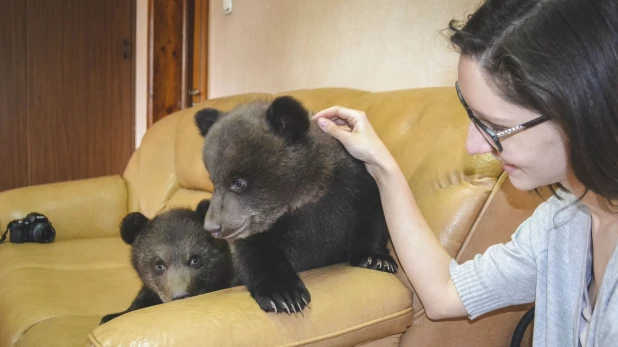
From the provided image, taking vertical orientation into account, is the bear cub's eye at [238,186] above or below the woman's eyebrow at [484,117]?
below

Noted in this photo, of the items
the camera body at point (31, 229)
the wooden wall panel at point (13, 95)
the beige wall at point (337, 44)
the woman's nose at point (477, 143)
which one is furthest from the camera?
the wooden wall panel at point (13, 95)

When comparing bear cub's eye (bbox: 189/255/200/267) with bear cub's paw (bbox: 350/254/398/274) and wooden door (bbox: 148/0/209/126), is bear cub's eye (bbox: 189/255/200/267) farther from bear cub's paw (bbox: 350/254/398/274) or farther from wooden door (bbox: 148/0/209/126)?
wooden door (bbox: 148/0/209/126)

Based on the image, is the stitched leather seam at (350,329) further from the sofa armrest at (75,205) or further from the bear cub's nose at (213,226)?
the sofa armrest at (75,205)

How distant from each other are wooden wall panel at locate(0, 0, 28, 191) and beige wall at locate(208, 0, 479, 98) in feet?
6.35

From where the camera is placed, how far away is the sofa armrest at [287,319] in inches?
42.4

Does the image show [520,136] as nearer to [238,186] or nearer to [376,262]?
[376,262]

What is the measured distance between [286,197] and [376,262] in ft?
0.95

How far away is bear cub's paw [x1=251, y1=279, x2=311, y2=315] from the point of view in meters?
1.21

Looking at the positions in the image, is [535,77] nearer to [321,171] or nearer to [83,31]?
[321,171]

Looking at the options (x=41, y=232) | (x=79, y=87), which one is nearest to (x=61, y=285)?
(x=41, y=232)

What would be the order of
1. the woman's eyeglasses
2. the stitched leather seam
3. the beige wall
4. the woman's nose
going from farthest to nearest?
the beige wall
the stitched leather seam
the woman's nose
the woman's eyeglasses

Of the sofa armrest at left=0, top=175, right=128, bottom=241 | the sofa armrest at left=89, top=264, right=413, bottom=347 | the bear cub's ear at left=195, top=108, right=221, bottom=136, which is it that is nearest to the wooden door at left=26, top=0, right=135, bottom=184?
the sofa armrest at left=0, top=175, right=128, bottom=241

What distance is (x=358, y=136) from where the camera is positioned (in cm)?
141

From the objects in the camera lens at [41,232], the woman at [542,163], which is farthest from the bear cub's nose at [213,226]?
the camera lens at [41,232]
